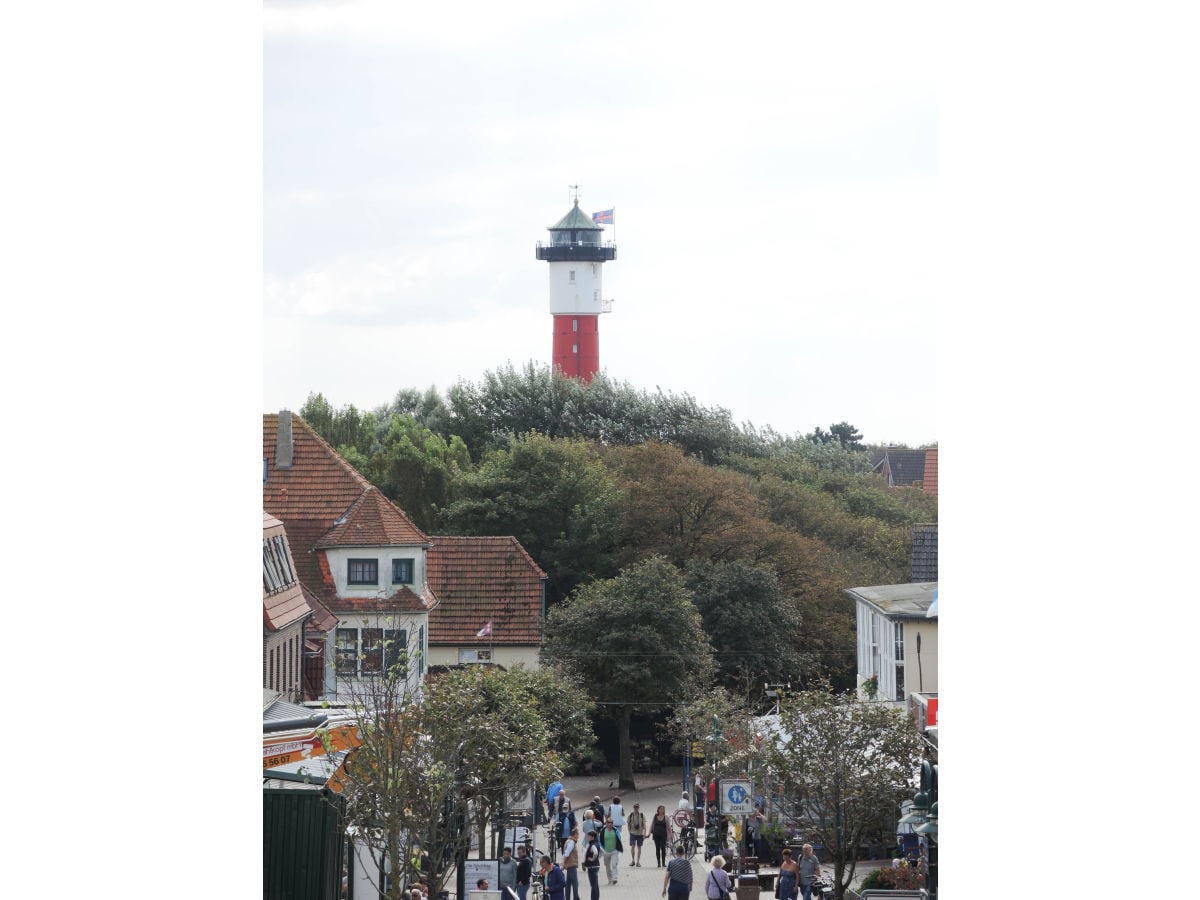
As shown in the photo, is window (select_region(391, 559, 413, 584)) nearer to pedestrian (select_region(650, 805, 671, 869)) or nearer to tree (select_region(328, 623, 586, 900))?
pedestrian (select_region(650, 805, 671, 869))

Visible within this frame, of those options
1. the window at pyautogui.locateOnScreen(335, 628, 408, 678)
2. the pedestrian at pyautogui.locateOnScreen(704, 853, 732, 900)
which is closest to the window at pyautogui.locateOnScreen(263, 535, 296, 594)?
the window at pyautogui.locateOnScreen(335, 628, 408, 678)

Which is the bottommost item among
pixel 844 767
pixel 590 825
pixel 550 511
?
pixel 590 825

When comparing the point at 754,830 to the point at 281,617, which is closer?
the point at 754,830

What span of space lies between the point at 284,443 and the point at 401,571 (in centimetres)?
280

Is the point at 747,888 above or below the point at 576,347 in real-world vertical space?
below

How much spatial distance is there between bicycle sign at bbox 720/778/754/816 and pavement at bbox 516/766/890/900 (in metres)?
0.76

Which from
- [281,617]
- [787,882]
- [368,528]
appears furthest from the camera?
[368,528]

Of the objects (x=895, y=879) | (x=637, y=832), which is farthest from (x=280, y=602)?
(x=895, y=879)

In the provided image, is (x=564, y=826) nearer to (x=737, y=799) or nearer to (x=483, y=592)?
(x=737, y=799)

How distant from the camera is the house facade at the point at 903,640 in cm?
2355

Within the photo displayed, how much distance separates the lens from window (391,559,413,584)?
27.2 meters

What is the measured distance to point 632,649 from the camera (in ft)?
86.9

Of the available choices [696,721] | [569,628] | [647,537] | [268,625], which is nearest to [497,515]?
[647,537]

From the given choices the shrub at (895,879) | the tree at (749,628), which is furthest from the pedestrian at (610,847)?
the tree at (749,628)
